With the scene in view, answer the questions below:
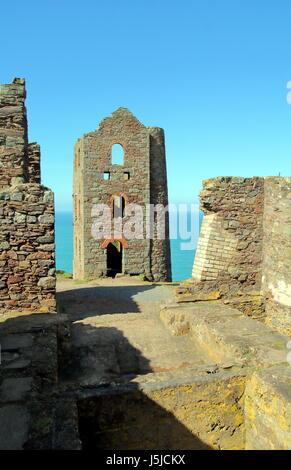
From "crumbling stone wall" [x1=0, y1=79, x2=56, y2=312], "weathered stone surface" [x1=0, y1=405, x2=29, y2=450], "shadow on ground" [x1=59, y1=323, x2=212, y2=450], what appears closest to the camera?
"weathered stone surface" [x1=0, y1=405, x2=29, y2=450]

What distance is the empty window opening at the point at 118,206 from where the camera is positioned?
18703 millimetres

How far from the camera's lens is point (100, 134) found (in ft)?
61.0

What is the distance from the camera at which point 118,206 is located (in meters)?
18.8

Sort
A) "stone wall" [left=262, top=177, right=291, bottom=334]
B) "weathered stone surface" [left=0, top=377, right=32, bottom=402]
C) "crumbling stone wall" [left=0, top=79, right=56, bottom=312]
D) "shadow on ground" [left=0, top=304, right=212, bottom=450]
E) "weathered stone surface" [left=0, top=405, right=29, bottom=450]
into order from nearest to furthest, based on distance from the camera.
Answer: "weathered stone surface" [left=0, top=405, right=29, bottom=450] < "shadow on ground" [left=0, top=304, right=212, bottom=450] < "weathered stone surface" [left=0, top=377, right=32, bottom=402] < "stone wall" [left=262, top=177, right=291, bottom=334] < "crumbling stone wall" [left=0, top=79, right=56, bottom=312]

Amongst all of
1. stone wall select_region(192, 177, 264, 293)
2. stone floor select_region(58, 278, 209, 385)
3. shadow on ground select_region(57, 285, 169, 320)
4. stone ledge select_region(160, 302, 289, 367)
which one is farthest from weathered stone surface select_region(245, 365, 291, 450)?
shadow on ground select_region(57, 285, 169, 320)

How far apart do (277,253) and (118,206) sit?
12.4 metres

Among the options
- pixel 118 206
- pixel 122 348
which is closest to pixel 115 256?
pixel 118 206

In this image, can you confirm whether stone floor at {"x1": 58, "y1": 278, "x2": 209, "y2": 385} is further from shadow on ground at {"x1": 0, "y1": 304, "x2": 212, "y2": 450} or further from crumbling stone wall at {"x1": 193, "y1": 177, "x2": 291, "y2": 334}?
crumbling stone wall at {"x1": 193, "y1": 177, "x2": 291, "y2": 334}

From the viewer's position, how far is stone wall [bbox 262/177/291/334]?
6.99 m

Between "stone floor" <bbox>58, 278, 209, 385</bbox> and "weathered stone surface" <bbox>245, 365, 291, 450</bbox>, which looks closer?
"weathered stone surface" <bbox>245, 365, 291, 450</bbox>

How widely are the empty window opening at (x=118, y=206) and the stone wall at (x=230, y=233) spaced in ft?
36.8

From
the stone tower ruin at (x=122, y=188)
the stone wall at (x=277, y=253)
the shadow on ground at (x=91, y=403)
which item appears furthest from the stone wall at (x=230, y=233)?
the stone tower ruin at (x=122, y=188)

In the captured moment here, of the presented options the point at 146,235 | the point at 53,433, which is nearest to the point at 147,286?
the point at 146,235

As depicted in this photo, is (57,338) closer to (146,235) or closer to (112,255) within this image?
(146,235)
